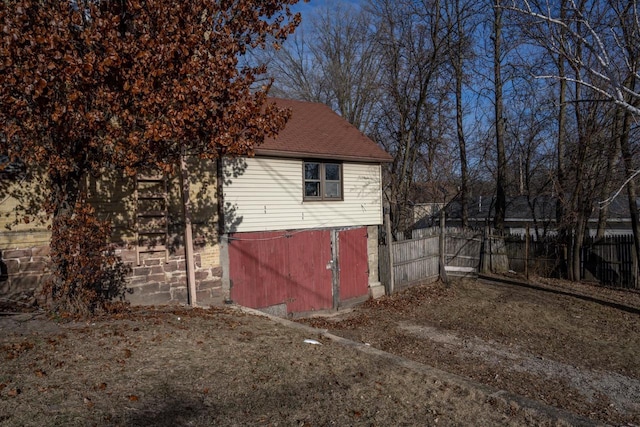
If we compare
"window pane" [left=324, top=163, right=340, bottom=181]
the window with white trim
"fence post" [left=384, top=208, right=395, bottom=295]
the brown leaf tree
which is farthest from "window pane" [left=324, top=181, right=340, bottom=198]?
the brown leaf tree

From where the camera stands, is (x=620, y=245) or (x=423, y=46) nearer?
(x=620, y=245)

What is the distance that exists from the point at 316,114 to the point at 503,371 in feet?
36.8

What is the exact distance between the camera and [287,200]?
12.7 meters

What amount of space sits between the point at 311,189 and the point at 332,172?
1003 millimetres

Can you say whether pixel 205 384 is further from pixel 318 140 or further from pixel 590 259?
pixel 590 259

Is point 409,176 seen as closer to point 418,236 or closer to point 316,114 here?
point 418,236

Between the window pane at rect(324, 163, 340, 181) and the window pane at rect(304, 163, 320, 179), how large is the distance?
272 millimetres

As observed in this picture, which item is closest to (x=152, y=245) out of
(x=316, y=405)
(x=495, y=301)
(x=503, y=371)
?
(x=316, y=405)

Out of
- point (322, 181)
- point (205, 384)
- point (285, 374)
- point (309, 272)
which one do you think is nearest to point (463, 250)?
point (322, 181)

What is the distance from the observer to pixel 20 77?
619cm

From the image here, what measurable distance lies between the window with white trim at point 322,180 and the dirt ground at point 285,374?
4.68m

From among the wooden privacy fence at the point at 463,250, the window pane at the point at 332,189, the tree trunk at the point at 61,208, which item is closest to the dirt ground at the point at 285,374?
the tree trunk at the point at 61,208

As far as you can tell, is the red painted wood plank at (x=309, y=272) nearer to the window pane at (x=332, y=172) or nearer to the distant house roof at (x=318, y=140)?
the window pane at (x=332, y=172)

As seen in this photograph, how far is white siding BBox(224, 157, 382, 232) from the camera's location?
1161 cm
